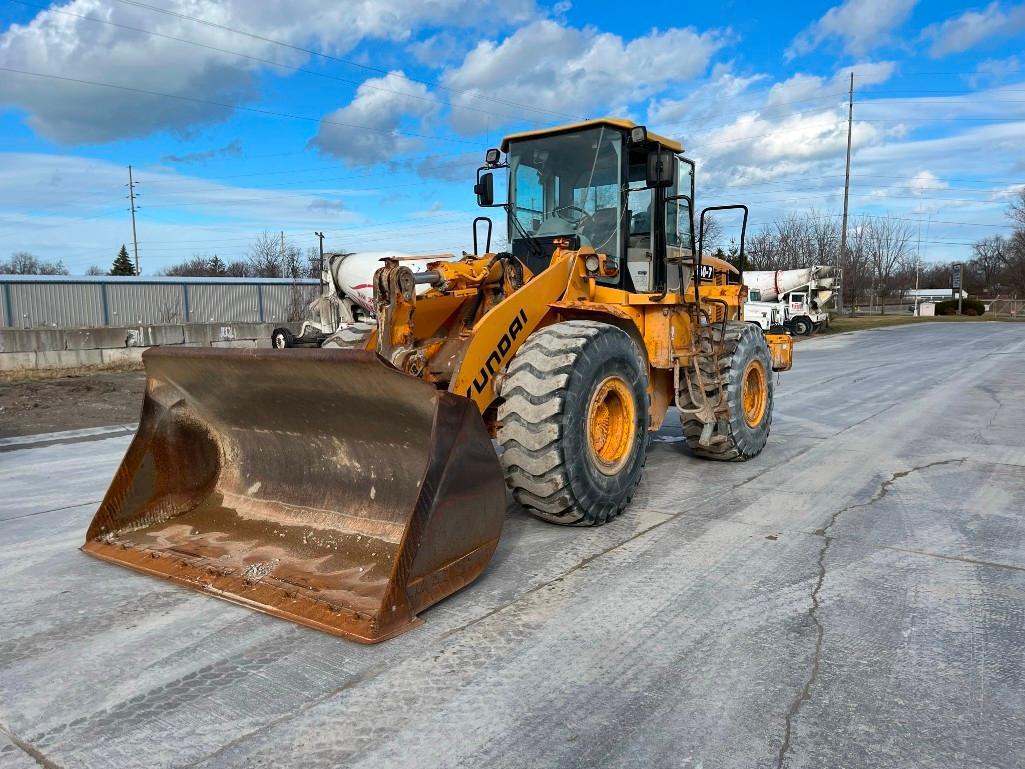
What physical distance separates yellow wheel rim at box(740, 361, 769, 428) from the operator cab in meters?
1.58

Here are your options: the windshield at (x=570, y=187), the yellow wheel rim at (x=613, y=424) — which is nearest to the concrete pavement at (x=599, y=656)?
the yellow wheel rim at (x=613, y=424)

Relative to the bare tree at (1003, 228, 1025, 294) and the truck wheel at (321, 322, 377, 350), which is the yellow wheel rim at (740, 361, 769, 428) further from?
the bare tree at (1003, 228, 1025, 294)

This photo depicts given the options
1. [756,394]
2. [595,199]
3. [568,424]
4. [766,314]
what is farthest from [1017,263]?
[568,424]

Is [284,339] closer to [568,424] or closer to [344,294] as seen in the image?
[568,424]

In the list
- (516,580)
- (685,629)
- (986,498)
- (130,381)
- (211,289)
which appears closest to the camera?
(685,629)

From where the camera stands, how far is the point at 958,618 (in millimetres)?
3721

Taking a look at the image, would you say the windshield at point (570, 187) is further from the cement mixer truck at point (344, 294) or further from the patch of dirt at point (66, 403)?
the cement mixer truck at point (344, 294)

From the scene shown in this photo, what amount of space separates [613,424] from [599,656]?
7.41 ft

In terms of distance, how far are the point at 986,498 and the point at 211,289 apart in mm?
23097

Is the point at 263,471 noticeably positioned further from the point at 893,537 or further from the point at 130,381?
the point at 130,381

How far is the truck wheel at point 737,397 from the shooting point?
688cm

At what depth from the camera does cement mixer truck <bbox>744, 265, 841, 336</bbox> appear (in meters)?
33.4

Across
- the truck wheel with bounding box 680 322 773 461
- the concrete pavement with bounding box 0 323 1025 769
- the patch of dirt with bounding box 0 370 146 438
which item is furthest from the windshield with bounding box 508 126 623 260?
the patch of dirt with bounding box 0 370 146 438

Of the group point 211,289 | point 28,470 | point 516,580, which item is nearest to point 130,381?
point 28,470
